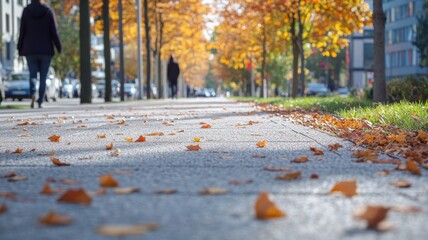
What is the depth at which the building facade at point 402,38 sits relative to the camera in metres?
93.1

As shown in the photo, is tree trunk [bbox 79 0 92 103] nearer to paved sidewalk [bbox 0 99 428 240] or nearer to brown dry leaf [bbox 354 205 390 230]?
paved sidewalk [bbox 0 99 428 240]

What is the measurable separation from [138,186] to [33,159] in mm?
1995

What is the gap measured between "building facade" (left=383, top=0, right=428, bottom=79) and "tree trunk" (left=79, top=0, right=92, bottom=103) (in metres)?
69.7

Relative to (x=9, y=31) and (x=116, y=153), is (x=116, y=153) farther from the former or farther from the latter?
(x=9, y=31)

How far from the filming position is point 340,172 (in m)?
5.48

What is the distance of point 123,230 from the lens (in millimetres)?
3188

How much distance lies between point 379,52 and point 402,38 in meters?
85.1

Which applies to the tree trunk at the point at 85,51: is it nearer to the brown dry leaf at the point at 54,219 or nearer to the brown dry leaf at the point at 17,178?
the brown dry leaf at the point at 17,178

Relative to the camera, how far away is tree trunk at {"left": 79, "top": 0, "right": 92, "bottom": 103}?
25.3 metres

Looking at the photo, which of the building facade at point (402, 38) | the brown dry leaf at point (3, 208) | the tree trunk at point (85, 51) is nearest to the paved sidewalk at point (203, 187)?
the brown dry leaf at point (3, 208)

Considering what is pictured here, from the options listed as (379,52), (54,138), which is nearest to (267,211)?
(54,138)

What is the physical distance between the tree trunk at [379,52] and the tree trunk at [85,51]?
1170 centimetres

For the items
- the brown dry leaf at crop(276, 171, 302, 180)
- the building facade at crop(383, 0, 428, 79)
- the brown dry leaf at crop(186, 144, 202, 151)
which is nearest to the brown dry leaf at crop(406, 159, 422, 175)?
the brown dry leaf at crop(276, 171, 302, 180)

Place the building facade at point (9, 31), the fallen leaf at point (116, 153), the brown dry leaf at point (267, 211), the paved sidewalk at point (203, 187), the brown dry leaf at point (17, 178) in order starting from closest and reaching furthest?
the paved sidewalk at point (203, 187), the brown dry leaf at point (267, 211), the brown dry leaf at point (17, 178), the fallen leaf at point (116, 153), the building facade at point (9, 31)
